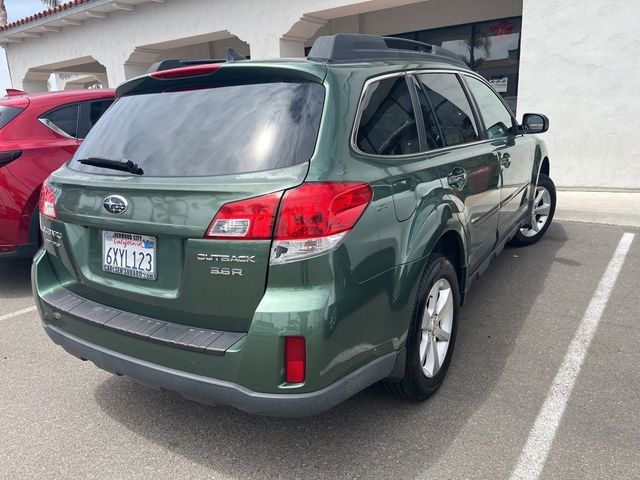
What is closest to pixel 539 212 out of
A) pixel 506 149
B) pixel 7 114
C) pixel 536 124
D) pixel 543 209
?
pixel 543 209

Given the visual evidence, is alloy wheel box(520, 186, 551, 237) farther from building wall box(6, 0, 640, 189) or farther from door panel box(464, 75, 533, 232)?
building wall box(6, 0, 640, 189)

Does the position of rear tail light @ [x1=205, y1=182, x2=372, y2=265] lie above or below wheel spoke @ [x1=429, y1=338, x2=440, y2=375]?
above

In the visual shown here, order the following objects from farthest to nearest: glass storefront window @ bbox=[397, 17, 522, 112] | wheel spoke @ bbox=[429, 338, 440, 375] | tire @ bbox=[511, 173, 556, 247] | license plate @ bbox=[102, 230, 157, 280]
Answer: glass storefront window @ bbox=[397, 17, 522, 112] → tire @ bbox=[511, 173, 556, 247] → wheel spoke @ bbox=[429, 338, 440, 375] → license plate @ bbox=[102, 230, 157, 280]

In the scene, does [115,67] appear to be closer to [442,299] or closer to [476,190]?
[476,190]

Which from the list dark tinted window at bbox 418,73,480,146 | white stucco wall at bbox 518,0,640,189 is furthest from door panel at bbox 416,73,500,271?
white stucco wall at bbox 518,0,640,189

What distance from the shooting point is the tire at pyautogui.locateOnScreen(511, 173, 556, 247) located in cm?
521

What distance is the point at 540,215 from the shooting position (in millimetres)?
5402

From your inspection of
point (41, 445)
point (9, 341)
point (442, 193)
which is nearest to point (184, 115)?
point (442, 193)

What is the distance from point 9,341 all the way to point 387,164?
9.87 feet

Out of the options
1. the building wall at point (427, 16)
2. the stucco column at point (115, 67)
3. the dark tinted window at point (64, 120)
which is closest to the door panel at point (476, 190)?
the dark tinted window at point (64, 120)

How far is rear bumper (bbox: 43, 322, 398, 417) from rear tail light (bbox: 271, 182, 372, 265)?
0.52m

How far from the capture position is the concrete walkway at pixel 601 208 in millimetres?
6051

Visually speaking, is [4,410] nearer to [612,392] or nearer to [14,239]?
[14,239]

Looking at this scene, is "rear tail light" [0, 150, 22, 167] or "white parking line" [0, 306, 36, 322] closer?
"white parking line" [0, 306, 36, 322]
